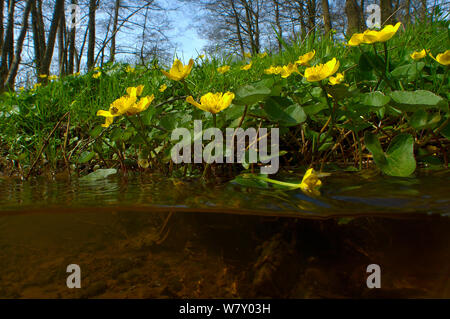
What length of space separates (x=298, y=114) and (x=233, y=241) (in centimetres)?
43

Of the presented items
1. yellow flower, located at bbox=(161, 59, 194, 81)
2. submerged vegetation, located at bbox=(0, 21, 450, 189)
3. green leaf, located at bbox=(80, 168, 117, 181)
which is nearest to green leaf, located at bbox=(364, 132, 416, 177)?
submerged vegetation, located at bbox=(0, 21, 450, 189)

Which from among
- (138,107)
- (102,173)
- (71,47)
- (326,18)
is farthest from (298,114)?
(71,47)

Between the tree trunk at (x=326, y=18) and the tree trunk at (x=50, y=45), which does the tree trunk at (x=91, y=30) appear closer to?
the tree trunk at (x=50, y=45)

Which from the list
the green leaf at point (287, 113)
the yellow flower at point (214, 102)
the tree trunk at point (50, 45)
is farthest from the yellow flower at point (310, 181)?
the tree trunk at point (50, 45)

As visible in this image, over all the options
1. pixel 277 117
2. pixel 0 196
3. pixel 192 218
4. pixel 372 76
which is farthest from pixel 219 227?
pixel 372 76

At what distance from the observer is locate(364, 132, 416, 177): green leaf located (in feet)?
2.97

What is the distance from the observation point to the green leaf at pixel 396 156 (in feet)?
2.97

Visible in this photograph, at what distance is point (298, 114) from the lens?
919 millimetres

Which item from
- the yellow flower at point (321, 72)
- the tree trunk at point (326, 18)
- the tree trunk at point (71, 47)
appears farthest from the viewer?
the tree trunk at point (71, 47)

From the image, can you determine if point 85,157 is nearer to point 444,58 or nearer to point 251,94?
point 251,94

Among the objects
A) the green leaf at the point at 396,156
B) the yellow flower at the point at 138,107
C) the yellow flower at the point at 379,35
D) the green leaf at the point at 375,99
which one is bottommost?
the green leaf at the point at 396,156

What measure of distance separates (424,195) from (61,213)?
1.08m
